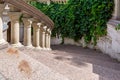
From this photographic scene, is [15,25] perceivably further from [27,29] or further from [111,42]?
[111,42]

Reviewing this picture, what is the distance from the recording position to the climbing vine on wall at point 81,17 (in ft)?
26.1

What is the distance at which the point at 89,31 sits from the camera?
945cm

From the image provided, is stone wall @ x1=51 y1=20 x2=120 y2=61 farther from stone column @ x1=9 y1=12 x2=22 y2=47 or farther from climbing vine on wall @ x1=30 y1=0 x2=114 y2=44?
stone column @ x1=9 y1=12 x2=22 y2=47

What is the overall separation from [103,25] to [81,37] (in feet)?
8.56

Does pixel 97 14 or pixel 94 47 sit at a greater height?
pixel 97 14

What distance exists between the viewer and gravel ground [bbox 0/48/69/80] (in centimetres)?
258

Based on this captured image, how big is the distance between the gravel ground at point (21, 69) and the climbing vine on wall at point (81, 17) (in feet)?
16.9

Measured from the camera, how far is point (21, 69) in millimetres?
2707

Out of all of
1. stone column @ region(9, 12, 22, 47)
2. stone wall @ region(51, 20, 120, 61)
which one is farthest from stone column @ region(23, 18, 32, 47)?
stone wall @ region(51, 20, 120, 61)

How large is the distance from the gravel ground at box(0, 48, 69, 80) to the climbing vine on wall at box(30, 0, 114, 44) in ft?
16.9

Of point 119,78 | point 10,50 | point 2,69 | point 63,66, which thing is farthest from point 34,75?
point 119,78

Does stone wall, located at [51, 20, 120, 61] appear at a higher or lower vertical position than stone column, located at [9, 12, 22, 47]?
lower

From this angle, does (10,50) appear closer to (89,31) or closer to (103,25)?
(103,25)

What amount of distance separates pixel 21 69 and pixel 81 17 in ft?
24.5
